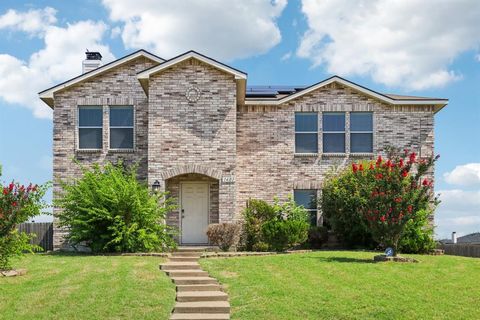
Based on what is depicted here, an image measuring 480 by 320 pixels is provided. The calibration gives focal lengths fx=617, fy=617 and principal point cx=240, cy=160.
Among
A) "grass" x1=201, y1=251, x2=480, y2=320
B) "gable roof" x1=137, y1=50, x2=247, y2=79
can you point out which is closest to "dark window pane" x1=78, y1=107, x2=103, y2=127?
"gable roof" x1=137, y1=50, x2=247, y2=79

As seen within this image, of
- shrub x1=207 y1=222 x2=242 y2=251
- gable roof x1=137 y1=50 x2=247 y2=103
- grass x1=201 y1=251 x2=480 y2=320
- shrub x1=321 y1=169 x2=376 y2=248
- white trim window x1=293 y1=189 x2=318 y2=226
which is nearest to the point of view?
grass x1=201 y1=251 x2=480 y2=320

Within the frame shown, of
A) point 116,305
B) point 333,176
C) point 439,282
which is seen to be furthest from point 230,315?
point 333,176

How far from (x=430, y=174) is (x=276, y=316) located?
1415 centimetres

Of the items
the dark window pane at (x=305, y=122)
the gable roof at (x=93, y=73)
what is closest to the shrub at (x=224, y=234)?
the dark window pane at (x=305, y=122)

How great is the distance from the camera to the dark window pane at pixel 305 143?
75.6 feet

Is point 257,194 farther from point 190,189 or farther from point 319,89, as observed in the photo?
point 319,89

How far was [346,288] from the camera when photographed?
12.4 m

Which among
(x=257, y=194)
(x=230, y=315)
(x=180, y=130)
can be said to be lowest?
(x=230, y=315)

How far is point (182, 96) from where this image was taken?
832 inches

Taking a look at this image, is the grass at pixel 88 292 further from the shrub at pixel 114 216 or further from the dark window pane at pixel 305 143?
the dark window pane at pixel 305 143

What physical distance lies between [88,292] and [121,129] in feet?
A: 38.3

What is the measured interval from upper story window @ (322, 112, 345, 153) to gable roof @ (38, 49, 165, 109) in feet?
22.3

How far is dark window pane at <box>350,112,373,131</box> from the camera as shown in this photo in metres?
23.2

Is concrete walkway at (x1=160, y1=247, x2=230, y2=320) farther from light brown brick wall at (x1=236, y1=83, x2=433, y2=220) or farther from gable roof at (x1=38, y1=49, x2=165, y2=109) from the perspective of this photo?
gable roof at (x1=38, y1=49, x2=165, y2=109)
